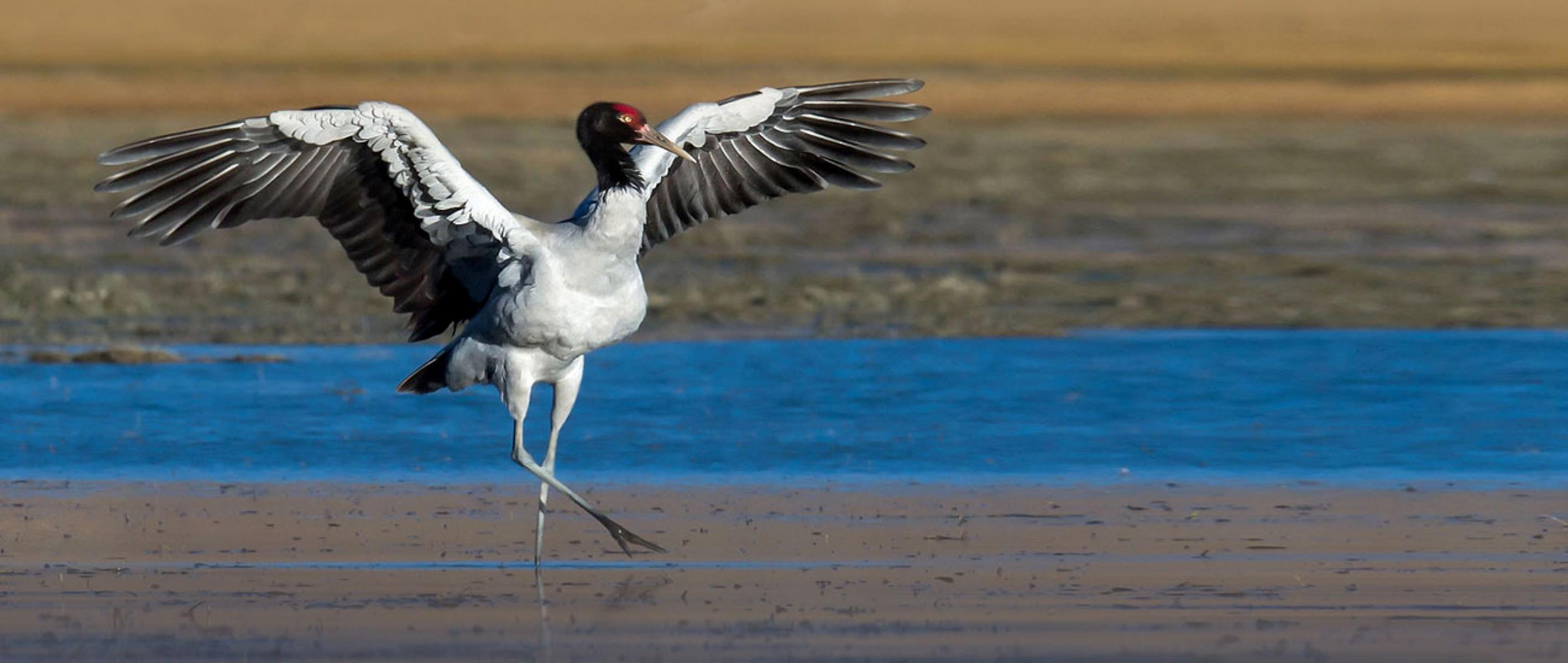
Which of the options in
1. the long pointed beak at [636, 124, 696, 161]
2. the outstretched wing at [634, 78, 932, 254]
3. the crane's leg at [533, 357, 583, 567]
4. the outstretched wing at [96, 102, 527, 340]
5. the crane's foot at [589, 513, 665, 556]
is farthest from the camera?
the outstretched wing at [634, 78, 932, 254]

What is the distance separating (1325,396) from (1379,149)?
18.1m

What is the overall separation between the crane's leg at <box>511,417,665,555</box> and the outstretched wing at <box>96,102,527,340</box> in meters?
0.53

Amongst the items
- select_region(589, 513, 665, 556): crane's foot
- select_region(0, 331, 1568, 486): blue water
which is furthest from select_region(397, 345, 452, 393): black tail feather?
select_region(589, 513, 665, 556): crane's foot

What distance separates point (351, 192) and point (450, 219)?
0.43 meters

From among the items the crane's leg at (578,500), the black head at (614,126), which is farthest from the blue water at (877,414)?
the black head at (614,126)

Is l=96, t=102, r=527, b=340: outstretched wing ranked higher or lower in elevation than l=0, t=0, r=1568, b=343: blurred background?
higher

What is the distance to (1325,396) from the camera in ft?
40.3

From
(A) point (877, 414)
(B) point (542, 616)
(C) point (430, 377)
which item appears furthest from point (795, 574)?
(A) point (877, 414)

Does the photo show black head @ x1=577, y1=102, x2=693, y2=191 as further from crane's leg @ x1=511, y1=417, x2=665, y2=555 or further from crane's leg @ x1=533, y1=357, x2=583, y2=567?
crane's leg @ x1=511, y1=417, x2=665, y2=555

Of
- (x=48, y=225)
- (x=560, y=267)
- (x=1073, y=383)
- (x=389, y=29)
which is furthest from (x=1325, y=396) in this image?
(x=389, y=29)

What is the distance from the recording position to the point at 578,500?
9070 millimetres

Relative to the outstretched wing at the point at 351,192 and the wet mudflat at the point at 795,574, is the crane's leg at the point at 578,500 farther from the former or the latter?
the outstretched wing at the point at 351,192

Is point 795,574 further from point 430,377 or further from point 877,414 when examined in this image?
point 877,414

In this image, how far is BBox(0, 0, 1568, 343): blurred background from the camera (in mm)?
16172
